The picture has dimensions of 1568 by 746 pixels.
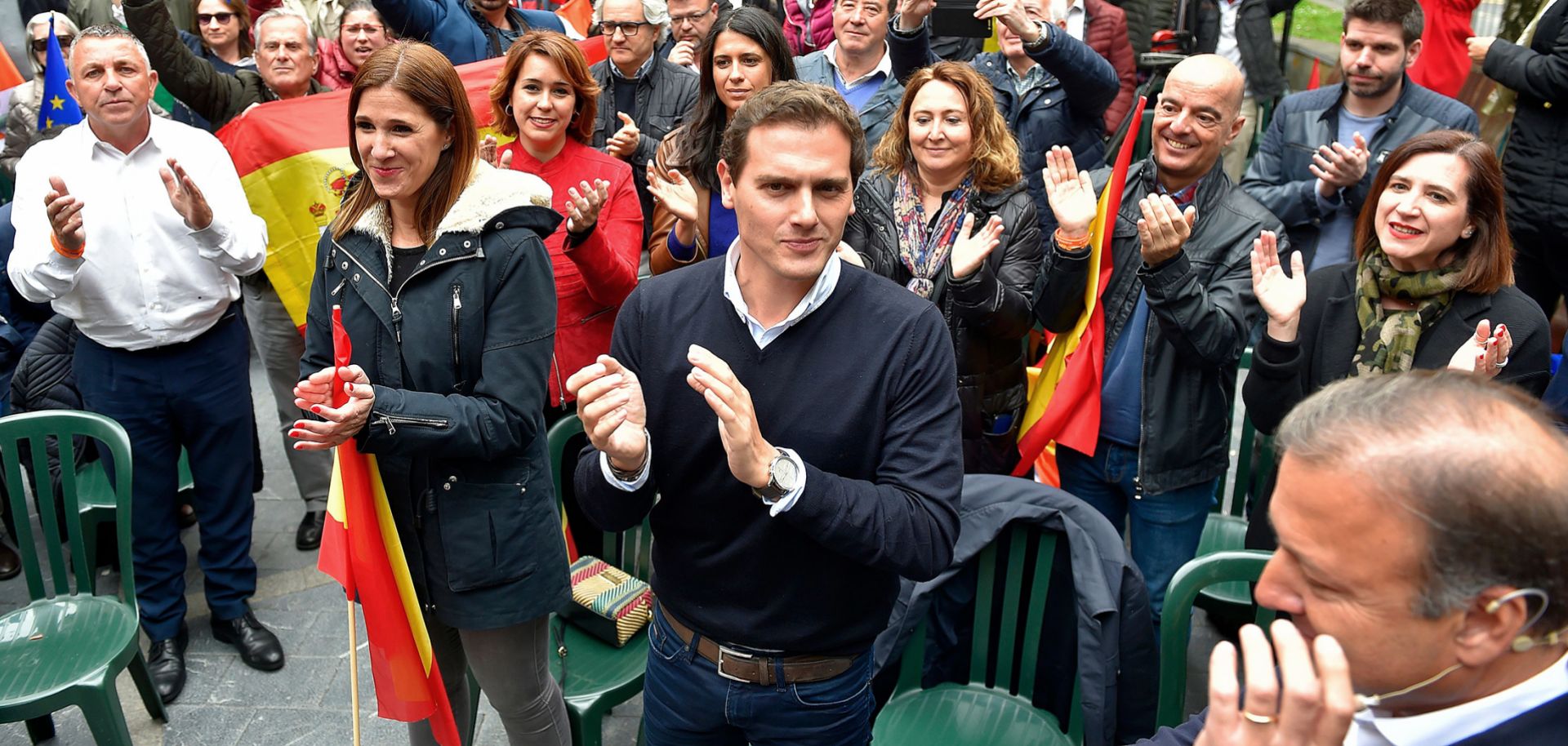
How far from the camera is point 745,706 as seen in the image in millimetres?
2314

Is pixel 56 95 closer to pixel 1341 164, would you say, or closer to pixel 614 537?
pixel 614 537

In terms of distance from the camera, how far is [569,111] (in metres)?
4.17

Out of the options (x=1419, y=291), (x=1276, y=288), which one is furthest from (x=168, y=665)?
(x=1419, y=291)

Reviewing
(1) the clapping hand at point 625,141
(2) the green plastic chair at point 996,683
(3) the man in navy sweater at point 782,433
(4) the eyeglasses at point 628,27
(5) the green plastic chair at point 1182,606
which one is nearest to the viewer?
(3) the man in navy sweater at point 782,433

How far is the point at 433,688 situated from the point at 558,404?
1247mm

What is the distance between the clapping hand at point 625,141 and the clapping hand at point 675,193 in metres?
0.71

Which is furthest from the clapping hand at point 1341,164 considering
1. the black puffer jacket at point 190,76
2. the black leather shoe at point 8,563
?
the black leather shoe at point 8,563

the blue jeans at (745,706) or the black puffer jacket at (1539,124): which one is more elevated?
the black puffer jacket at (1539,124)

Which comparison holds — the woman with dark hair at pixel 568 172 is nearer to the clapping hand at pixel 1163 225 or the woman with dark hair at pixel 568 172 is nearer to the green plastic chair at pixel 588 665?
the green plastic chair at pixel 588 665

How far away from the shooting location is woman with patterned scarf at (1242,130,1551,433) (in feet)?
9.91

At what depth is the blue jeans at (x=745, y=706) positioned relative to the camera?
2312mm

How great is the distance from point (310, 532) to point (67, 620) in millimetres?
1434

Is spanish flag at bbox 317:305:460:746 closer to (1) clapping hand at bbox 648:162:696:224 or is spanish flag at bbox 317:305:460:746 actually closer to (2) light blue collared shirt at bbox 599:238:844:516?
(2) light blue collared shirt at bbox 599:238:844:516

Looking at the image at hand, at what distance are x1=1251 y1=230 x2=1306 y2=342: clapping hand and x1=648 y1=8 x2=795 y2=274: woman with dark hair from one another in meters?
1.82
